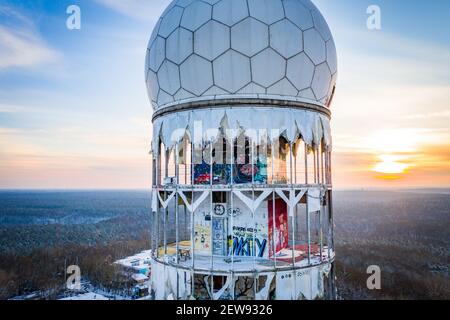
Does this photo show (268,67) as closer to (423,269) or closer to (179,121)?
(179,121)

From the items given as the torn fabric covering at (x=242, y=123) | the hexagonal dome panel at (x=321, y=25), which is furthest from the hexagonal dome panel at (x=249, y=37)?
the hexagonal dome panel at (x=321, y=25)

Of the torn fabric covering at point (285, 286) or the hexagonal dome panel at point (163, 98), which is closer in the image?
the torn fabric covering at point (285, 286)

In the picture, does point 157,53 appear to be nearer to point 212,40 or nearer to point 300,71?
point 212,40

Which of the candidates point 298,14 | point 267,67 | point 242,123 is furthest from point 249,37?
point 242,123

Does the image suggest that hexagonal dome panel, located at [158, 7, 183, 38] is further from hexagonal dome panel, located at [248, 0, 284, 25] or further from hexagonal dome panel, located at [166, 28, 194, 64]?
hexagonal dome panel, located at [248, 0, 284, 25]

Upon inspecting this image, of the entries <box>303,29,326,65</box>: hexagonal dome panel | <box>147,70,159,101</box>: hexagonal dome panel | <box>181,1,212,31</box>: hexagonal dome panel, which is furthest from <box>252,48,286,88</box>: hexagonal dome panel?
<box>147,70,159,101</box>: hexagonal dome panel

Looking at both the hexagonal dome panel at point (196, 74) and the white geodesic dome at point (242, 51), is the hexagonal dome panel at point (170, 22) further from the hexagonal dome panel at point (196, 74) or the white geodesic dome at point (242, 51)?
the hexagonal dome panel at point (196, 74)
